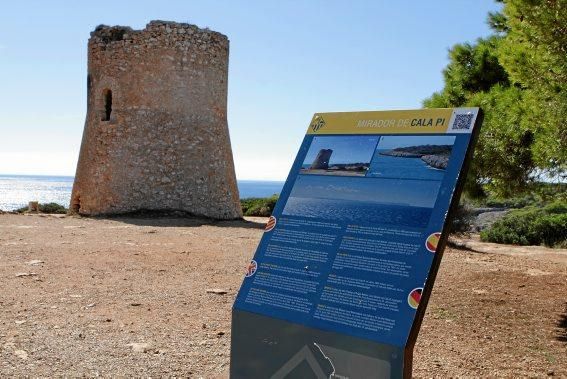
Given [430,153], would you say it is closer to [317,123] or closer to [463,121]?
[463,121]

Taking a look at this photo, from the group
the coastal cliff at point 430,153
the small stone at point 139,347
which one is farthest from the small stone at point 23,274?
the coastal cliff at point 430,153

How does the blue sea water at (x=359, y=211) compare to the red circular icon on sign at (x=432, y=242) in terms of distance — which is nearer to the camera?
the red circular icon on sign at (x=432, y=242)

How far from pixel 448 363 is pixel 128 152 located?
1271cm

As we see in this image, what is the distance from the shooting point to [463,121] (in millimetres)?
2941

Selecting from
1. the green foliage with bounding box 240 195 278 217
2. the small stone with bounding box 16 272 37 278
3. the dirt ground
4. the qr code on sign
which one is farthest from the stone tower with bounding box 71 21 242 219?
the qr code on sign

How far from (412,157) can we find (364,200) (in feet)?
1.11

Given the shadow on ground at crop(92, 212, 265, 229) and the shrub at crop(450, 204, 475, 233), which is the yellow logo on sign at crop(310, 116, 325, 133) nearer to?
the shadow on ground at crop(92, 212, 265, 229)

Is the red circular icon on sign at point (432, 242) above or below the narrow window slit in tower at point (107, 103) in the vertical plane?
below

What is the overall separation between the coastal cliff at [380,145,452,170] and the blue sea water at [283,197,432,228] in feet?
0.91

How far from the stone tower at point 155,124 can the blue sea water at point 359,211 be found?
495 inches

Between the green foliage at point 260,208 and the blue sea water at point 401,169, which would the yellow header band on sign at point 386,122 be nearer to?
the blue sea water at point 401,169

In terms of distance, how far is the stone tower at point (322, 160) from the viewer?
132 inches

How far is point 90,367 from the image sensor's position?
4.05 m

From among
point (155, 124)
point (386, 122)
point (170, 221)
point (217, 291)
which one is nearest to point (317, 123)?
point (386, 122)
